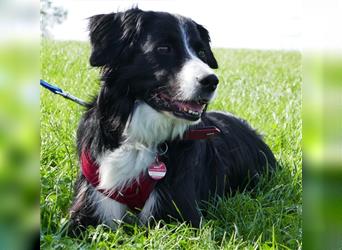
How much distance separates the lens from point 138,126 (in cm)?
306

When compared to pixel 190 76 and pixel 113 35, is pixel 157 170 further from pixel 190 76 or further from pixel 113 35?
pixel 113 35

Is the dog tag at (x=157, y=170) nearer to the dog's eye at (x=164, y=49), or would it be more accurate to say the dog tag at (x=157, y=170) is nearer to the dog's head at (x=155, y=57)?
the dog's head at (x=155, y=57)

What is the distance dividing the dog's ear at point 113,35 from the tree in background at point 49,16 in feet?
1.12

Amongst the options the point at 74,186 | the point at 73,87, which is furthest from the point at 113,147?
the point at 73,87

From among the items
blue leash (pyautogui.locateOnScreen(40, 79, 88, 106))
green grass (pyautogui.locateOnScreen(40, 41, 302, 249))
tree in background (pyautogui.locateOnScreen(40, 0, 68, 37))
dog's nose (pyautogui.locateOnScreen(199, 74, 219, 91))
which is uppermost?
tree in background (pyautogui.locateOnScreen(40, 0, 68, 37))

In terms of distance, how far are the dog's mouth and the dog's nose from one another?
12 cm

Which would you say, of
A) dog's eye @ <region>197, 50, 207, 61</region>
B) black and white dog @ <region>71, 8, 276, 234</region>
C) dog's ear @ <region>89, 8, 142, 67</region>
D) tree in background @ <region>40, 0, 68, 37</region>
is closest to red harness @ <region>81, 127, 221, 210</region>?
black and white dog @ <region>71, 8, 276, 234</region>

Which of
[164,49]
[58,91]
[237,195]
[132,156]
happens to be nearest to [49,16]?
[58,91]

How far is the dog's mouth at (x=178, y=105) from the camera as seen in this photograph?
295 centimetres

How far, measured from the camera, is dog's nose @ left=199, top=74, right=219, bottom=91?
282 cm

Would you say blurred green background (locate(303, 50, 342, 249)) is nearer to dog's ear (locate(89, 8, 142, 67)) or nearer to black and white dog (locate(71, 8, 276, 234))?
black and white dog (locate(71, 8, 276, 234))

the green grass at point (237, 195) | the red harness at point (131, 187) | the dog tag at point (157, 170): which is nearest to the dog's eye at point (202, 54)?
the green grass at point (237, 195)

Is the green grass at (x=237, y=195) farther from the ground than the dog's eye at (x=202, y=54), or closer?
closer

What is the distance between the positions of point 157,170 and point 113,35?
30.2 inches
